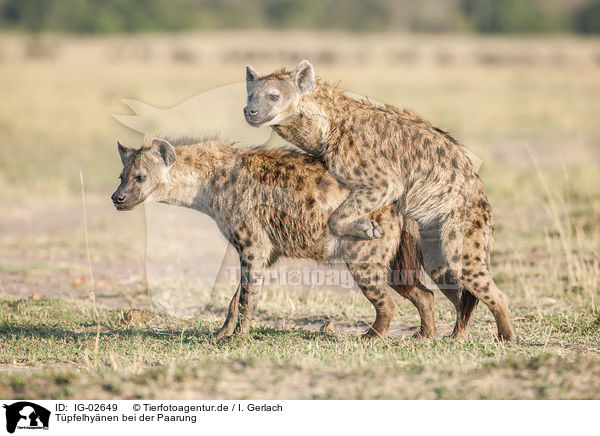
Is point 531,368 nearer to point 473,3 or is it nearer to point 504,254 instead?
point 504,254

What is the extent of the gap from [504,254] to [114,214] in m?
5.03

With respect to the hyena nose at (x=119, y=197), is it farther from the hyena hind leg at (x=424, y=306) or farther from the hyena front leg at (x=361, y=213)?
the hyena hind leg at (x=424, y=306)

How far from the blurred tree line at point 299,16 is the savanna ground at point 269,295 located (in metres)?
29.5

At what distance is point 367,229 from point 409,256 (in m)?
0.36

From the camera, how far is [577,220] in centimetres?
930

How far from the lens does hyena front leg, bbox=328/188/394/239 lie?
5141mm

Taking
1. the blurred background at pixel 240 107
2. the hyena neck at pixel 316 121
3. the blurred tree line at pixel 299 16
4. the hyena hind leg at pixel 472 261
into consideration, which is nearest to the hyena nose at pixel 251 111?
the hyena neck at pixel 316 121

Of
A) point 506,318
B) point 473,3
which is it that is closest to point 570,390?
point 506,318

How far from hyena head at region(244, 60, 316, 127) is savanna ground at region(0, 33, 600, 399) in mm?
1361

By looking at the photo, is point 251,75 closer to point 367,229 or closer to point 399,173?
point 399,173

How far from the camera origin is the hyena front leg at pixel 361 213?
202 inches

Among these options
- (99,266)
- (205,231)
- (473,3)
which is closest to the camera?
(99,266)
